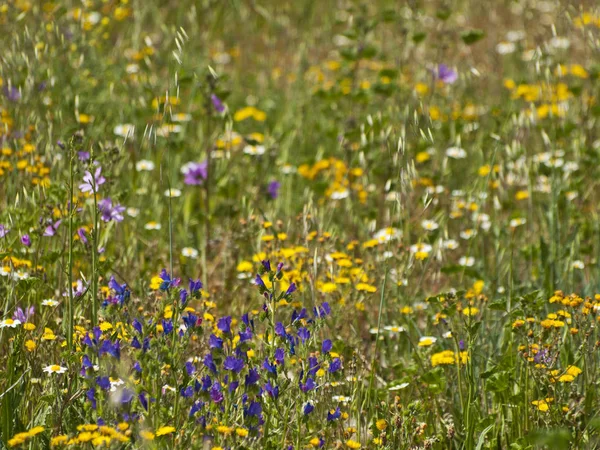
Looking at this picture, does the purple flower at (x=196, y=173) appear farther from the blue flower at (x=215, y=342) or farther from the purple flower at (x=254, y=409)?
the purple flower at (x=254, y=409)

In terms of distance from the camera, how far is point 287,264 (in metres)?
3.13

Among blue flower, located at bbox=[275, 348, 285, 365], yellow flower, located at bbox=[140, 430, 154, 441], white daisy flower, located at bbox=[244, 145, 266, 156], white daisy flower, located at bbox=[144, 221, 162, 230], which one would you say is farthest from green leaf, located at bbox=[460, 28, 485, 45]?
yellow flower, located at bbox=[140, 430, 154, 441]

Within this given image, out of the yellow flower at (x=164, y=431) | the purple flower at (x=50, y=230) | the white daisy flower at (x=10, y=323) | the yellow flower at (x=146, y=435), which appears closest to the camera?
the yellow flower at (x=146, y=435)

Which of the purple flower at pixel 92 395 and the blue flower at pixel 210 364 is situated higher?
the blue flower at pixel 210 364

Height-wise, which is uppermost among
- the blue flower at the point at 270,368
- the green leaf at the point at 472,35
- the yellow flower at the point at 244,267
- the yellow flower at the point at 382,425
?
the green leaf at the point at 472,35

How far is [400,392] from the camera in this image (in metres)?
2.74

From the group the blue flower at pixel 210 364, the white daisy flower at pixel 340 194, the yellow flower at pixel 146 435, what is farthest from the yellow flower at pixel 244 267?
the yellow flower at pixel 146 435

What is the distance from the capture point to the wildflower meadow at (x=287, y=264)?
6.86 feet

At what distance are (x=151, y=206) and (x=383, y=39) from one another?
280 centimetres

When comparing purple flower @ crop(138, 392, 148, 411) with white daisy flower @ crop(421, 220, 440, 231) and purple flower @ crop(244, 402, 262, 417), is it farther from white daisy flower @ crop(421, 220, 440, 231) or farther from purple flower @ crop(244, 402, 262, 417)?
white daisy flower @ crop(421, 220, 440, 231)

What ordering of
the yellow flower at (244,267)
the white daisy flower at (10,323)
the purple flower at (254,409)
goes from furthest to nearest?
the yellow flower at (244,267)
the white daisy flower at (10,323)
the purple flower at (254,409)

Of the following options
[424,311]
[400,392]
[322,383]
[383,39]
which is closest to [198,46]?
[383,39]

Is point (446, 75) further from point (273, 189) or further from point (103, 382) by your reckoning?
point (103, 382)

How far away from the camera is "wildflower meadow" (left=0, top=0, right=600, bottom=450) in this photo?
82.4 inches
